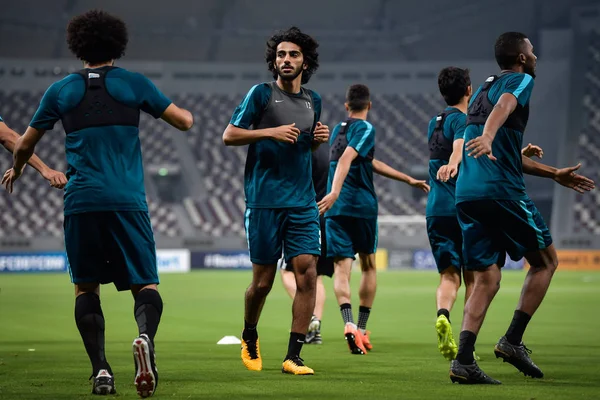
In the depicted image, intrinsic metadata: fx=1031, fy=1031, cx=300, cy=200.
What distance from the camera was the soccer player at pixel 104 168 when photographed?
20.6 ft

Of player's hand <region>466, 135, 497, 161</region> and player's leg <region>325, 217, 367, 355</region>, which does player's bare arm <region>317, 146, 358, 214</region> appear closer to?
player's leg <region>325, 217, 367, 355</region>

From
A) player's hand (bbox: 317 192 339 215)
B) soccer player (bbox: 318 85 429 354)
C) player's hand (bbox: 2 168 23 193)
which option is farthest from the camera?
soccer player (bbox: 318 85 429 354)

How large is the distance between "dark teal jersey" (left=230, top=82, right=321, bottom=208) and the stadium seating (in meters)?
37.6

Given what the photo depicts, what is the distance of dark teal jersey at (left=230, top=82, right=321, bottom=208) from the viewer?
781cm

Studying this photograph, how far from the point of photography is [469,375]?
22.2ft

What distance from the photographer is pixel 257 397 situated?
6.23 metres

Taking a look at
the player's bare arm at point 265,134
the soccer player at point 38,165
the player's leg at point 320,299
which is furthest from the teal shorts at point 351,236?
the soccer player at point 38,165

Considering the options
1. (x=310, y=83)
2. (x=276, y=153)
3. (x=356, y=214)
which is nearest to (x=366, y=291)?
(x=356, y=214)

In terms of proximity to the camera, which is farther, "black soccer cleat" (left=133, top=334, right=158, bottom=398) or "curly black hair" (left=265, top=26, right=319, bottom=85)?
"curly black hair" (left=265, top=26, right=319, bottom=85)

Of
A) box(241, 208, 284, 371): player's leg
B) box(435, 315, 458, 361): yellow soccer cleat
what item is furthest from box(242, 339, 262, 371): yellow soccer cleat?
box(435, 315, 458, 361): yellow soccer cleat

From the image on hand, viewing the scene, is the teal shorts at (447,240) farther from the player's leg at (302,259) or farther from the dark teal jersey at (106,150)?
the dark teal jersey at (106,150)

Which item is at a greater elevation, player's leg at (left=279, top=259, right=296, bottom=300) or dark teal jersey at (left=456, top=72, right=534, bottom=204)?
dark teal jersey at (left=456, top=72, right=534, bottom=204)

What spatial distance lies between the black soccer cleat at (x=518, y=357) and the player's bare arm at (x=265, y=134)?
2.10 metres

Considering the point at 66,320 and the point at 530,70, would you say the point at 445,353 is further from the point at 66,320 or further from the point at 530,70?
the point at 66,320
